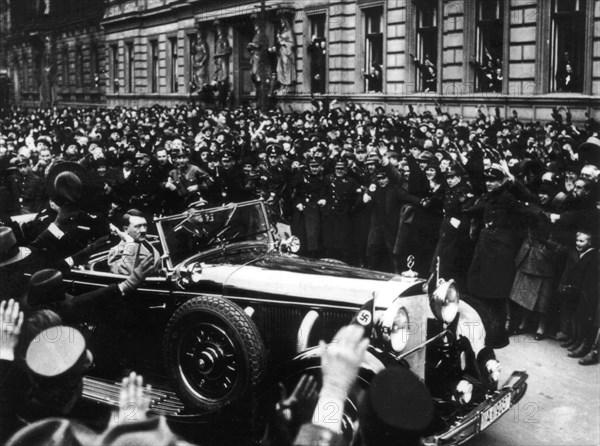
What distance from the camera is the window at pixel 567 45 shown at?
15.5 metres

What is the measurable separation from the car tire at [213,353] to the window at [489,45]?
45.4ft

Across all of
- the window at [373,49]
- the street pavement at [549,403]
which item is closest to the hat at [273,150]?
the street pavement at [549,403]

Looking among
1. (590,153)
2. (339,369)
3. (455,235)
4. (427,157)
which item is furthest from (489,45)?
(339,369)

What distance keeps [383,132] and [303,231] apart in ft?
15.0

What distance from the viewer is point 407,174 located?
976 cm

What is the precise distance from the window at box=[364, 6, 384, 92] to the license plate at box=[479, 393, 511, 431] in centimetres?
1708

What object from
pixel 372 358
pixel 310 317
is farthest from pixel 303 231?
pixel 372 358

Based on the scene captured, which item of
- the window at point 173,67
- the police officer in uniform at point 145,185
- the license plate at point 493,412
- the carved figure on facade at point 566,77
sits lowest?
the license plate at point 493,412

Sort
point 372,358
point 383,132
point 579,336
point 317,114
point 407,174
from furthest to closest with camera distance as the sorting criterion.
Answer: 1. point 317,114
2. point 383,132
3. point 407,174
4. point 579,336
5. point 372,358

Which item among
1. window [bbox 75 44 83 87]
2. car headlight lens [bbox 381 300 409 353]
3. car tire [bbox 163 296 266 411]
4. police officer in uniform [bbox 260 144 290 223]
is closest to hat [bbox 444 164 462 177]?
police officer in uniform [bbox 260 144 290 223]

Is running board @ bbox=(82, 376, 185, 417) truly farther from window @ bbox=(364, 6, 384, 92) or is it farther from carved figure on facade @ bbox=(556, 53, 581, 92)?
window @ bbox=(364, 6, 384, 92)

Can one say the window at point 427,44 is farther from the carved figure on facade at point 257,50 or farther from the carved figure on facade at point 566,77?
the carved figure on facade at point 257,50

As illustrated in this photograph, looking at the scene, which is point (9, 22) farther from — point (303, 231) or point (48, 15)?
point (303, 231)

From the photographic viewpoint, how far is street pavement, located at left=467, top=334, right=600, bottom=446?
18.0ft
